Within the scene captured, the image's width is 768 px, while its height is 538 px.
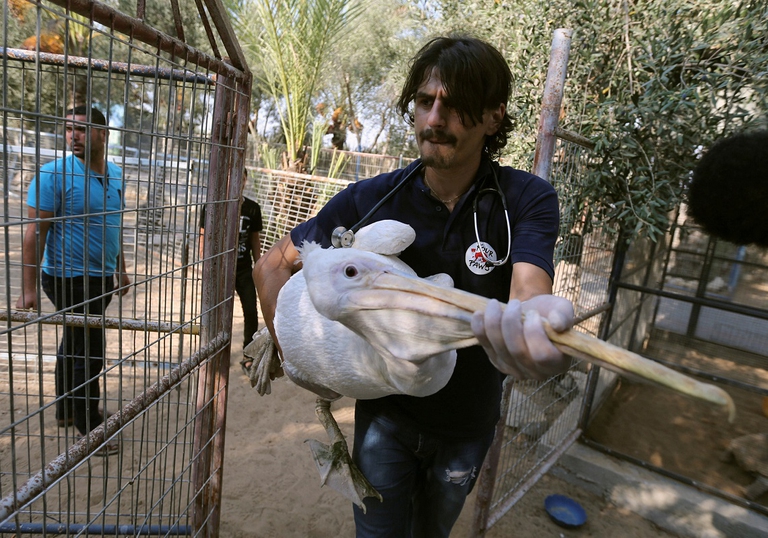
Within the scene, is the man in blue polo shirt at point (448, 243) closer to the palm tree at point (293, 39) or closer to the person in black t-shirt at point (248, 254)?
the person in black t-shirt at point (248, 254)

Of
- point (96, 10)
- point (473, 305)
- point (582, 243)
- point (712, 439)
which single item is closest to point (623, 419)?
point (712, 439)

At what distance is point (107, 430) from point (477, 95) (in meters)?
1.57

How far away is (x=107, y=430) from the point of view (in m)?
1.48

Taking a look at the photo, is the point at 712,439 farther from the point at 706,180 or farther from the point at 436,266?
the point at 436,266

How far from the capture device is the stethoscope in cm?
137

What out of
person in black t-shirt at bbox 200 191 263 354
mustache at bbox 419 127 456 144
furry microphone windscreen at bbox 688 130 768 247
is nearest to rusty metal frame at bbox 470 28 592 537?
furry microphone windscreen at bbox 688 130 768 247

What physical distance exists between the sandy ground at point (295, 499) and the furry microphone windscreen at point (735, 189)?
2.10 m

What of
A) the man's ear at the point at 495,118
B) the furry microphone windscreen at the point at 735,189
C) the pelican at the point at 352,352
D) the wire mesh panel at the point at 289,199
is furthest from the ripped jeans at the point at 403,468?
the wire mesh panel at the point at 289,199

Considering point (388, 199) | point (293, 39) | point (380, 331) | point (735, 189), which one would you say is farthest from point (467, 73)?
point (293, 39)

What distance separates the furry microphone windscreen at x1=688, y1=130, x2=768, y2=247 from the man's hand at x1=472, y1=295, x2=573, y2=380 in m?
2.12

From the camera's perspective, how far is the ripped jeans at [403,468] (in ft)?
5.45

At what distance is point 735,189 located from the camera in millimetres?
2426

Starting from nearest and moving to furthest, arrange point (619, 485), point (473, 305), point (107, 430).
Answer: point (473, 305), point (107, 430), point (619, 485)

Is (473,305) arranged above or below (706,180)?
below
